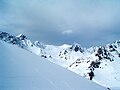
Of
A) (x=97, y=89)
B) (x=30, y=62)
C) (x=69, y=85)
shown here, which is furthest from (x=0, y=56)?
(x=97, y=89)

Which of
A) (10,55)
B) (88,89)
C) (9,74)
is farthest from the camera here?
(88,89)

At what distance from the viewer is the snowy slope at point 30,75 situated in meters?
7.58

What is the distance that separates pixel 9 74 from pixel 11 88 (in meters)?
0.63

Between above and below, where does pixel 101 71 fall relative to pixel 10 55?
above

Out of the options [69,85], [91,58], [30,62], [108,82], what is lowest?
[69,85]

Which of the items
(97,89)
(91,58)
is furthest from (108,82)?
(97,89)

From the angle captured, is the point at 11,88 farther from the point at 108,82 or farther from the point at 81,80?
the point at 108,82

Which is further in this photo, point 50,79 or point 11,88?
point 50,79

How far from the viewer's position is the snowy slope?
7.58m

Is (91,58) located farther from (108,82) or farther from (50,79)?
(50,79)

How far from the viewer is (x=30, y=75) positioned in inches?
329

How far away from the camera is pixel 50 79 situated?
8922mm

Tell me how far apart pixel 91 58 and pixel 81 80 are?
146m

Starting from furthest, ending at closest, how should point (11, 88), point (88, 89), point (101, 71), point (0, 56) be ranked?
point (101, 71)
point (88, 89)
point (0, 56)
point (11, 88)
